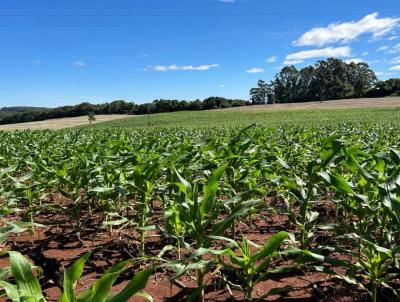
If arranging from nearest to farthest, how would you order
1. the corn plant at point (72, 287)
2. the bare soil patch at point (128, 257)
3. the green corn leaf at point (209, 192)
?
the corn plant at point (72, 287) < the green corn leaf at point (209, 192) < the bare soil patch at point (128, 257)

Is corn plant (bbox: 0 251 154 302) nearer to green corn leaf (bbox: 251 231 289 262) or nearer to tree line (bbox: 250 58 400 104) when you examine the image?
green corn leaf (bbox: 251 231 289 262)

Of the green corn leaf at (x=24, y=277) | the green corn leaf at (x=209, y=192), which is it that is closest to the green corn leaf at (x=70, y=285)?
the green corn leaf at (x=24, y=277)

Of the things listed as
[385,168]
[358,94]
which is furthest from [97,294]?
[358,94]

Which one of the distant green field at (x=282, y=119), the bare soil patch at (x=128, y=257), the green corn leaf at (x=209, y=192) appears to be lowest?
the distant green field at (x=282, y=119)

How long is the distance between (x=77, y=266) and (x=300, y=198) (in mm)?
2008

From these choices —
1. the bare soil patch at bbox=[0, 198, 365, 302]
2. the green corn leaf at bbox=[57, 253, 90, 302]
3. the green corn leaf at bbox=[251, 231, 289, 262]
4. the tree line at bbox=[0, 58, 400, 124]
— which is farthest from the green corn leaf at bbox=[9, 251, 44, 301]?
the tree line at bbox=[0, 58, 400, 124]

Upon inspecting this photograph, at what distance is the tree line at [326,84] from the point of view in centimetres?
8663

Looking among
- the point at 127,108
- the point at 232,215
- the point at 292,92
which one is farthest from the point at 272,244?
the point at 292,92

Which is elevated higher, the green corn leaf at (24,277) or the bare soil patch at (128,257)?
the green corn leaf at (24,277)

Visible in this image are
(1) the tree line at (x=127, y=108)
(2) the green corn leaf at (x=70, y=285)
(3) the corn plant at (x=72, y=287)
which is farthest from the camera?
(1) the tree line at (x=127, y=108)

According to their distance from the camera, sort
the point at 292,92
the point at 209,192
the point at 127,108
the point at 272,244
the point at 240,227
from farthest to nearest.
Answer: the point at 292,92, the point at 127,108, the point at 240,227, the point at 209,192, the point at 272,244

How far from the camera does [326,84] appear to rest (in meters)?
92.1

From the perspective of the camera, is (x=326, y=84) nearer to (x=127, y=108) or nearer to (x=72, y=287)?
(x=127, y=108)

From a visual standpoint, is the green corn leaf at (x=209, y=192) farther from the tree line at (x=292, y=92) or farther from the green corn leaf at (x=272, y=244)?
the tree line at (x=292, y=92)
